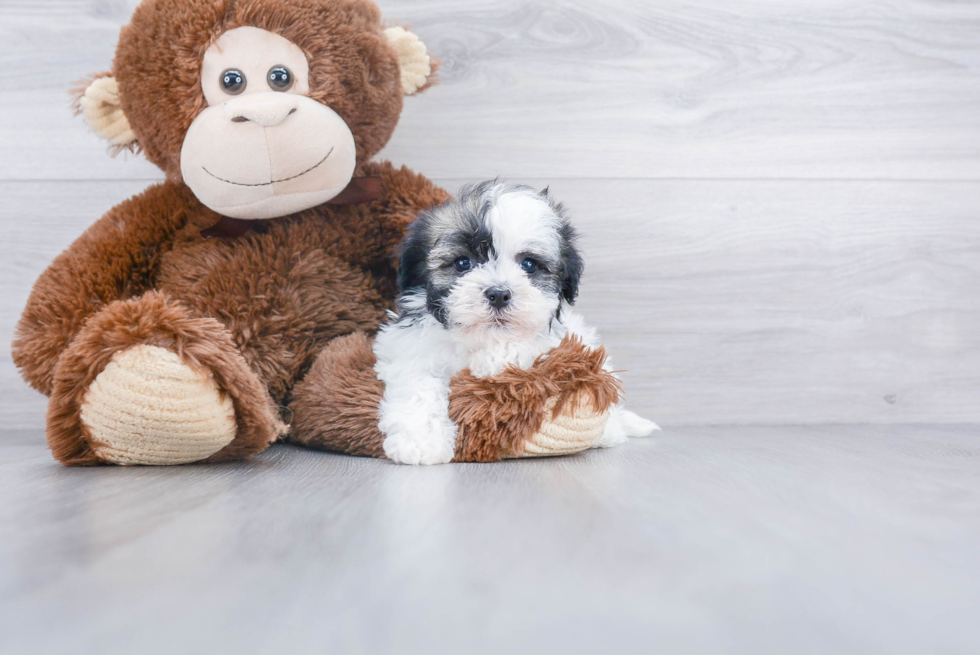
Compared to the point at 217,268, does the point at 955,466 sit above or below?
below

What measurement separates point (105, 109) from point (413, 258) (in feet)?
2.08

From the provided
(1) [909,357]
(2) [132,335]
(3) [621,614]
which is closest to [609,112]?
(1) [909,357]

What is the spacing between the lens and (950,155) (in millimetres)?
1641

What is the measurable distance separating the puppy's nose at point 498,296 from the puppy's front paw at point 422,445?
0.66 feet

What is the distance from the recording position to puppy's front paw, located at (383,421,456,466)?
1.04 metres

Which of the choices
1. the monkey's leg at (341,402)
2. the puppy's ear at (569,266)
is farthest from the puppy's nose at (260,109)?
the puppy's ear at (569,266)

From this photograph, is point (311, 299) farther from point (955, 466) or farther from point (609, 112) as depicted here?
point (955, 466)

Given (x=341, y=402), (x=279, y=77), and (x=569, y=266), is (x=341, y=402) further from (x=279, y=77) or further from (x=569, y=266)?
(x=279, y=77)

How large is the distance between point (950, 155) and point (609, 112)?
0.83 metres

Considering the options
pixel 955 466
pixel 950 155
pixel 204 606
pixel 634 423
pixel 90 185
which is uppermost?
pixel 950 155

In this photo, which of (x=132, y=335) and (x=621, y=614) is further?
(x=132, y=335)

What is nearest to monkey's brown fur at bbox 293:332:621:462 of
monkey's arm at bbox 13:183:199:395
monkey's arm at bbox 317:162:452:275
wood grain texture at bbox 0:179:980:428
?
monkey's arm at bbox 317:162:452:275

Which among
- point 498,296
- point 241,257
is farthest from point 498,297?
point 241,257

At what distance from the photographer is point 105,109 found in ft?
4.06
